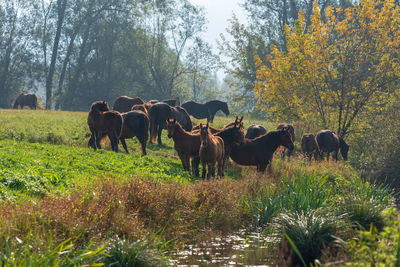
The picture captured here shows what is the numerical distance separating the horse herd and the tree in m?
2.67

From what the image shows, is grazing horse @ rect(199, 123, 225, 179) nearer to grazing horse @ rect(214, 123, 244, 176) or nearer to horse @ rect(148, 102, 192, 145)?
grazing horse @ rect(214, 123, 244, 176)

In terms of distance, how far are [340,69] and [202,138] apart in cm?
1610

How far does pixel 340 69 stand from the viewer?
27.3 meters

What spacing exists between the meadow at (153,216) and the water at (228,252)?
202mm

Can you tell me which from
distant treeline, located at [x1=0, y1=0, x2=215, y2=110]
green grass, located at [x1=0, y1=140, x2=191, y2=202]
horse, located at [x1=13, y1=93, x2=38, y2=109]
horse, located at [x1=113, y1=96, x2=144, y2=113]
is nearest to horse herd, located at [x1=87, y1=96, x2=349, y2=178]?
green grass, located at [x1=0, y1=140, x2=191, y2=202]

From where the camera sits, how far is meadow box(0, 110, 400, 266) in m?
7.00

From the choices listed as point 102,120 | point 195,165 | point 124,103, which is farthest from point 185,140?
point 124,103

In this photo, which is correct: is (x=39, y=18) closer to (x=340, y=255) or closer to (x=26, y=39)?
(x=26, y=39)

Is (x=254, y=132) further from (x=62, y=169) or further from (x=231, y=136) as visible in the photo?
(x=62, y=169)

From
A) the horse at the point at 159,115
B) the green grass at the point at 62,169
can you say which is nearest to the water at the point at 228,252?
the green grass at the point at 62,169

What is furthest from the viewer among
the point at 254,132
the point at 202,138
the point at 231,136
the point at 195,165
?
the point at 254,132

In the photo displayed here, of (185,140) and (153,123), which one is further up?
(153,123)

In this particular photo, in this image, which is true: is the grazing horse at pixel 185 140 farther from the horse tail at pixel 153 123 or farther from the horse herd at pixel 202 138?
the horse tail at pixel 153 123

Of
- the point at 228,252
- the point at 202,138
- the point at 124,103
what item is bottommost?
the point at 228,252
